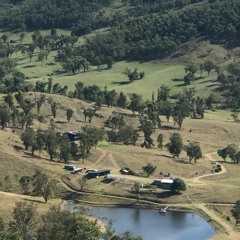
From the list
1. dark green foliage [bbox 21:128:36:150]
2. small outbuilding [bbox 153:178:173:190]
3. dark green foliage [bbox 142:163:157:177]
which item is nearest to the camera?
small outbuilding [bbox 153:178:173:190]

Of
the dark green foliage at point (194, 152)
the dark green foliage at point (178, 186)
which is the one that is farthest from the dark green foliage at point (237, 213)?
the dark green foliage at point (194, 152)

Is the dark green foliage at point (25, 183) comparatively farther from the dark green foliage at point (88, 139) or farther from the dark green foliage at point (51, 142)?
the dark green foliage at point (88, 139)

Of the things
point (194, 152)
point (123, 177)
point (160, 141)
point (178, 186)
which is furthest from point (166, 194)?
point (160, 141)

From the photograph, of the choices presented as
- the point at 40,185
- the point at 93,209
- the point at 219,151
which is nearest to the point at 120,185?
the point at 93,209

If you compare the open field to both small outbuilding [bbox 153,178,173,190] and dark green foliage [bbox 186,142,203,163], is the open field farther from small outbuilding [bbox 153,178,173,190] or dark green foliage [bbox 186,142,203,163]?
dark green foliage [bbox 186,142,203,163]

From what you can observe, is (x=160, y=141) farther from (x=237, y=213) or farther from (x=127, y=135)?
(x=237, y=213)

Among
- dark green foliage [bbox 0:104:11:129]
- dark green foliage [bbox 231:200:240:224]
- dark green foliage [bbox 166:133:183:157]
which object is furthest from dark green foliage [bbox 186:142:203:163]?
dark green foliage [bbox 0:104:11:129]

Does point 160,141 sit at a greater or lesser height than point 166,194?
lesser
